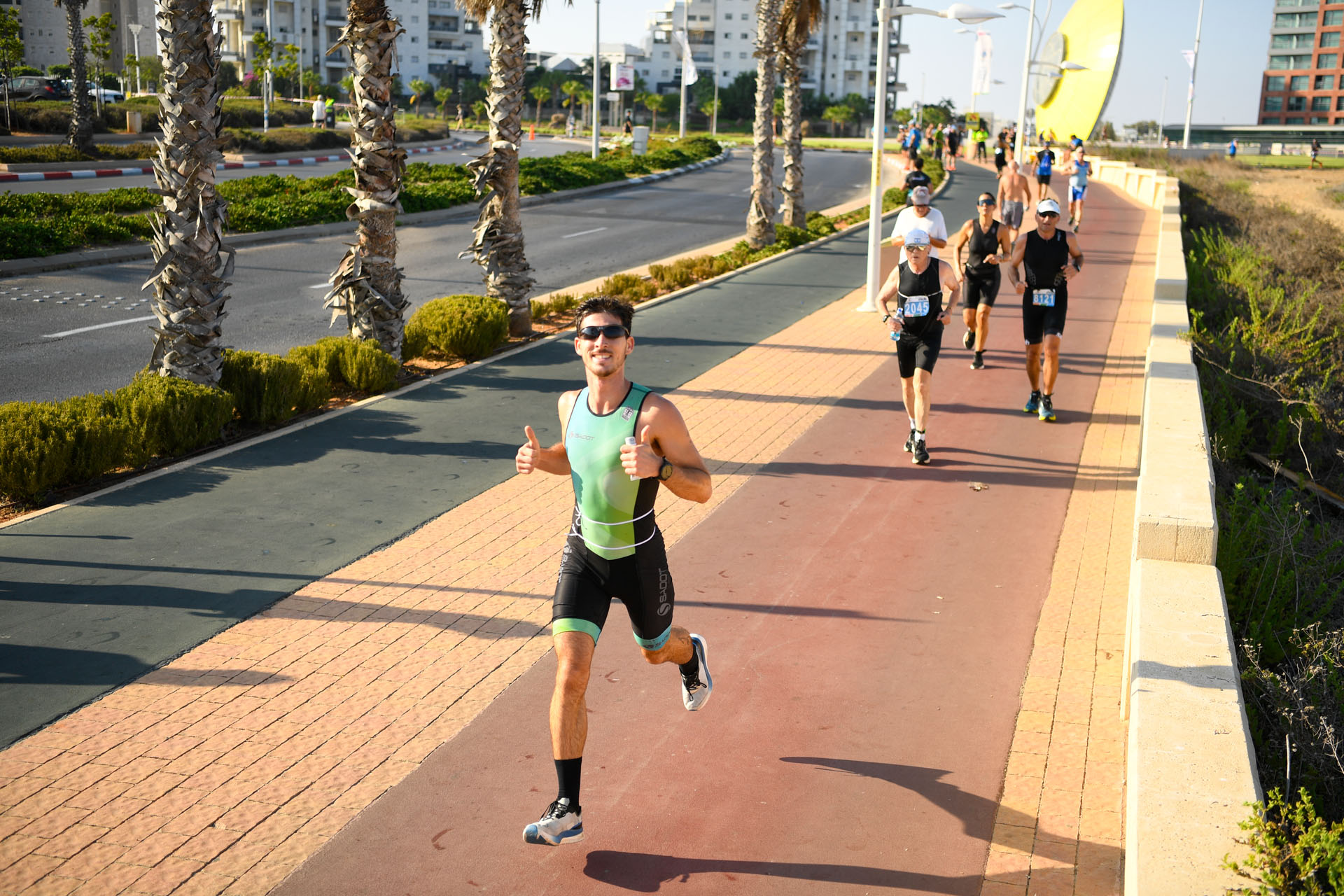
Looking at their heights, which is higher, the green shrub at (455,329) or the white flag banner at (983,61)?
the white flag banner at (983,61)

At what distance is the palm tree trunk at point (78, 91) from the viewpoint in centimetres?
3538

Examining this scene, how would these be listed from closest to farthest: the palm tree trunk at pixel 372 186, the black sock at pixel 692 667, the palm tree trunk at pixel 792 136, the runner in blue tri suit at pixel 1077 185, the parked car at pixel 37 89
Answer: the black sock at pixel 692 667
the palm tree trunk at pixel 372 186
the palm tree trunk at pixel 792 136
the runner in blue tri suit at pixel 1077 185
the parked car at pixel 37 89

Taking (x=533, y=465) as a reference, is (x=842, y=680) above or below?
below

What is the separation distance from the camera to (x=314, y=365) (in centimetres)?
1197

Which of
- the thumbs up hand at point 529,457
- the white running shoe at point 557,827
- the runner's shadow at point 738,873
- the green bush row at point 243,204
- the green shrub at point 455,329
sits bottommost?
the runner's shadow at point 738,873

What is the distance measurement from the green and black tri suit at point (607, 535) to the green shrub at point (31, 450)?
213 inches

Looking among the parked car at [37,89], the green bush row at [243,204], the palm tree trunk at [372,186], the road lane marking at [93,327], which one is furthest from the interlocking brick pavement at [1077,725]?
the parked car at [37,89]

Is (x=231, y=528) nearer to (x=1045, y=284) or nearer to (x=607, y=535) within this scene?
(x=607, y=535)

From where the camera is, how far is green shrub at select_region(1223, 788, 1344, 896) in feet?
11.7

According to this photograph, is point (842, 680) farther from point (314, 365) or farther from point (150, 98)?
point (150, 98)

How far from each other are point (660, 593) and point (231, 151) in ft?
141

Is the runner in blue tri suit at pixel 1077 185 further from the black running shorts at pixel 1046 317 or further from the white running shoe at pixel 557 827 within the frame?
the white running shoe at pixel 557 827

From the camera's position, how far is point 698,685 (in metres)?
5.64

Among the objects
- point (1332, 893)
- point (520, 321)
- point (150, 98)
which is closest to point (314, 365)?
point (520, 321)
